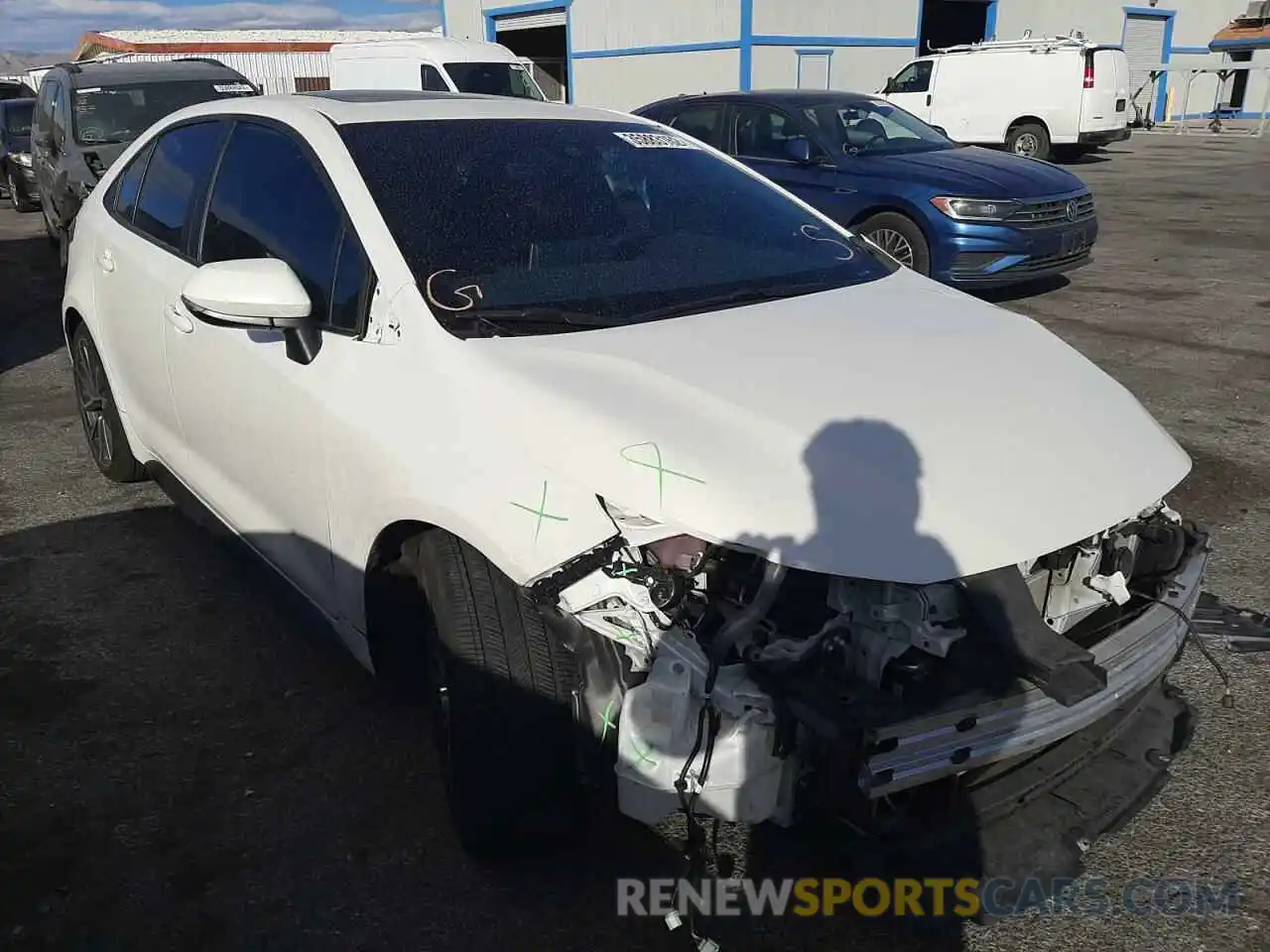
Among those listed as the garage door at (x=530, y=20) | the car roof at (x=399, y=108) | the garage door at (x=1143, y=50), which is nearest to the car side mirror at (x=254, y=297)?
the car roof at (x=399, y=108)

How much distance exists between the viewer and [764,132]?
9125mm

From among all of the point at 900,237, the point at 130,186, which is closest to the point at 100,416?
the point at 130,186

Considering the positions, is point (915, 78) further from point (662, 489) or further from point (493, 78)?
point (662, 489)

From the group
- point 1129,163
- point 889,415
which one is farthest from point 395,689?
→ point 1129,163

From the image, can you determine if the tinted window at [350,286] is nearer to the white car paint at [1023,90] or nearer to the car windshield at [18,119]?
the car windshield at [18,119]

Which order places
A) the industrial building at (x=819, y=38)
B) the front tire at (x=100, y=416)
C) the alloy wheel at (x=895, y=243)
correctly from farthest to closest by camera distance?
the industrial building at (x=819, y=38) → the alloy wheel at (x=895, y=243) → the front tire at (x=100, y=416)

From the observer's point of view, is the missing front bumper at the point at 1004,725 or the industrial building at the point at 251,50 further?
the industrial building at the point at 251,50

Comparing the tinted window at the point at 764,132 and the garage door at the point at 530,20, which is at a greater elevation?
the garage door at the point at 530,20

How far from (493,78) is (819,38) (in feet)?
38.0

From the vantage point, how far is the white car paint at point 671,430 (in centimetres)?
214

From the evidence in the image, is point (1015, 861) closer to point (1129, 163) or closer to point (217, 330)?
point (217, 330)

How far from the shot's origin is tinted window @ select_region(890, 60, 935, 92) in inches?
811

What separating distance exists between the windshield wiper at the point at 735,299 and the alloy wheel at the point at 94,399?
2.82m

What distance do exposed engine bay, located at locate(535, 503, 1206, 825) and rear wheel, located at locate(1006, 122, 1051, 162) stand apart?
65.4 ft
